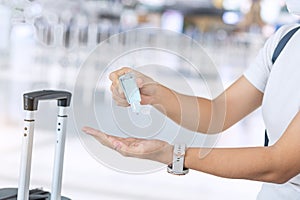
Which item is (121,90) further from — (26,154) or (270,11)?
(270,11)

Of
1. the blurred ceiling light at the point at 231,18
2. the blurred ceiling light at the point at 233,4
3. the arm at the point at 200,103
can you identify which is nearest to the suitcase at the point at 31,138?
the arm at the point at 200,103

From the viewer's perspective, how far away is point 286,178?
0.97m

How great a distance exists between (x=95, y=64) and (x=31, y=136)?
153cm

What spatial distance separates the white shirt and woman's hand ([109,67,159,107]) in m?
0.24

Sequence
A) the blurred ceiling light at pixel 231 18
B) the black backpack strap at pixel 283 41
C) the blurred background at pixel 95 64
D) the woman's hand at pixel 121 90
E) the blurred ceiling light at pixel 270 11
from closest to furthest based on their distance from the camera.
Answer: the woman's hand at pixel 121 90 → the black backpack strap at pixel 283 41 → the blurred background at pixel 95 64 → the blurred ceiling light at pixel 270 11 → the blurred ceiling light at pixel 231 18

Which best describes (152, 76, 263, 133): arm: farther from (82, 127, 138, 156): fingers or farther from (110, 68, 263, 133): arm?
(82, 127, 138, 156): fingers

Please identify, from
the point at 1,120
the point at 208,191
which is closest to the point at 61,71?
the point at 1,120

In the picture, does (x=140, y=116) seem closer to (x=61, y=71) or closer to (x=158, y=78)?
(x=158, y=78)

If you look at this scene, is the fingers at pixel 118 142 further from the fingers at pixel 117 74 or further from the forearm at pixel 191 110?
the forearm at pixel 191 110

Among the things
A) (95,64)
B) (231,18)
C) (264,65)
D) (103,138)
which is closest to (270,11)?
(231,18)

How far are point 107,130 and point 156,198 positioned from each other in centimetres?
166

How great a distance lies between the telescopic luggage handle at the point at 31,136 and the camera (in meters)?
0.98

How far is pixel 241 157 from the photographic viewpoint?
93 cm

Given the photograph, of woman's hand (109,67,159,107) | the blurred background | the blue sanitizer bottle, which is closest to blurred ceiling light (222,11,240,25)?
the blurred background
